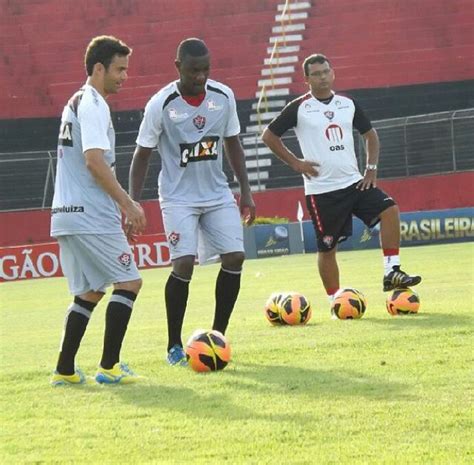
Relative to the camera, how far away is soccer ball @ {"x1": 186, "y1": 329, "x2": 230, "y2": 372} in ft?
26.6

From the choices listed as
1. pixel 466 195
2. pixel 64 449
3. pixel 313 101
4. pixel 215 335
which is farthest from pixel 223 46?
pixel 64 449

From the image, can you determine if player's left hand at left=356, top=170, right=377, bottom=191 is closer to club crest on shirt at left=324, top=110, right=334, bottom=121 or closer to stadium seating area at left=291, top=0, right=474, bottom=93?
club crest on shirt at left=324, top=110, right=334, bottom=121

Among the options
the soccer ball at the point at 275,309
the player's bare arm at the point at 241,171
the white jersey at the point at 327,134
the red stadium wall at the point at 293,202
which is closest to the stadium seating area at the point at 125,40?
the red stadium wall at the point at 293,202

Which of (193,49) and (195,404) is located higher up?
(193,49)

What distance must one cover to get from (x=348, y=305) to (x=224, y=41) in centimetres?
2748

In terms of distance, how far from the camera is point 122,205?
24.3 ft

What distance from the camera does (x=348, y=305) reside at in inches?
434

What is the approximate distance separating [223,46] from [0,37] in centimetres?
667

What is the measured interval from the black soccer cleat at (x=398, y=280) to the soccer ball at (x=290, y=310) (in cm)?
80

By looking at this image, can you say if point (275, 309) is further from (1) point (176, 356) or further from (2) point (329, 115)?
(1) point (176, 356)

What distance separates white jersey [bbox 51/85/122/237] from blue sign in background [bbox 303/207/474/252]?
20170mm

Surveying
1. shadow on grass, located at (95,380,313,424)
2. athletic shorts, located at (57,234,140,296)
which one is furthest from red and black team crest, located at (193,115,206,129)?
shadow on grass, located at (95,380,313,424)

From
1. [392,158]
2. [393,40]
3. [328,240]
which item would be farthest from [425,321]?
[393,40]

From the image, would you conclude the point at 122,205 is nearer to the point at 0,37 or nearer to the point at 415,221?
the point at 415,221
